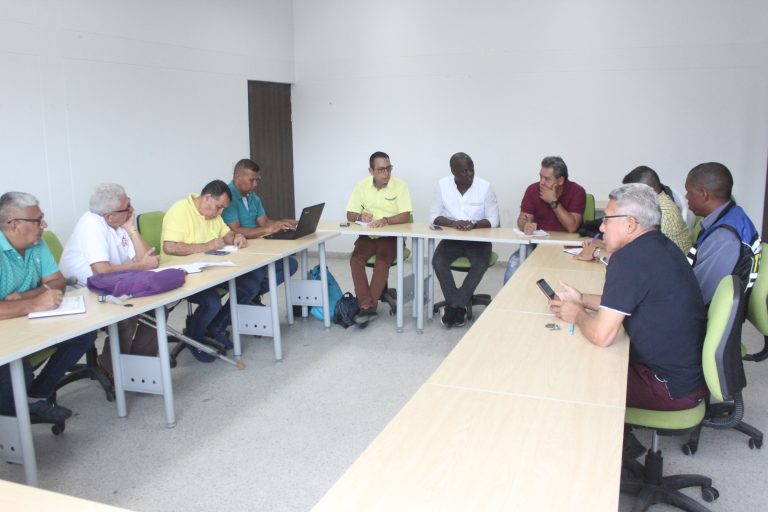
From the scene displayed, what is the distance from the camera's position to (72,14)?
452cm

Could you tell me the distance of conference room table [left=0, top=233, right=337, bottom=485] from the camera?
7.91 ft

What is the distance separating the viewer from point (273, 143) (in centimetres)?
707

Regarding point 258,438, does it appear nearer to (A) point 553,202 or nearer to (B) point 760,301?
(B) point 760,301

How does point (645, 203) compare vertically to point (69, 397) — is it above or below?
above

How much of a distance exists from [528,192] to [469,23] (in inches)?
98.7

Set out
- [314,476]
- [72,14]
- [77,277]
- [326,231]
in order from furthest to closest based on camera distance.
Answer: [326,231] < [72,14] < [77,277] < [314,476]

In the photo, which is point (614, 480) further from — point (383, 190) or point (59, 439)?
point (383, 190)

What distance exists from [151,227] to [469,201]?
2388mm

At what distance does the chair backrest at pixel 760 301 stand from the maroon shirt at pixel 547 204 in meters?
1.81

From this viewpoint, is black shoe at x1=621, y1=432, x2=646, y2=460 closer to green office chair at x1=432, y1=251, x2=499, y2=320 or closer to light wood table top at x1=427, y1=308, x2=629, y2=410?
light wood table top at x1=427, y1=308, x2=629, y2=410

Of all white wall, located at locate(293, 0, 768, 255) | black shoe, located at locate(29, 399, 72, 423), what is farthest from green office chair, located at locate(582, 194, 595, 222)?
black shoe, located at locate(29, 399, 72, 423)

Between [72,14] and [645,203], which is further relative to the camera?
[72,14]

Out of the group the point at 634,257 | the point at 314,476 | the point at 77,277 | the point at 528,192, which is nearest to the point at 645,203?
the point at 634,257

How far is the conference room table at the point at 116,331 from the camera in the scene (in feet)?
7.91
